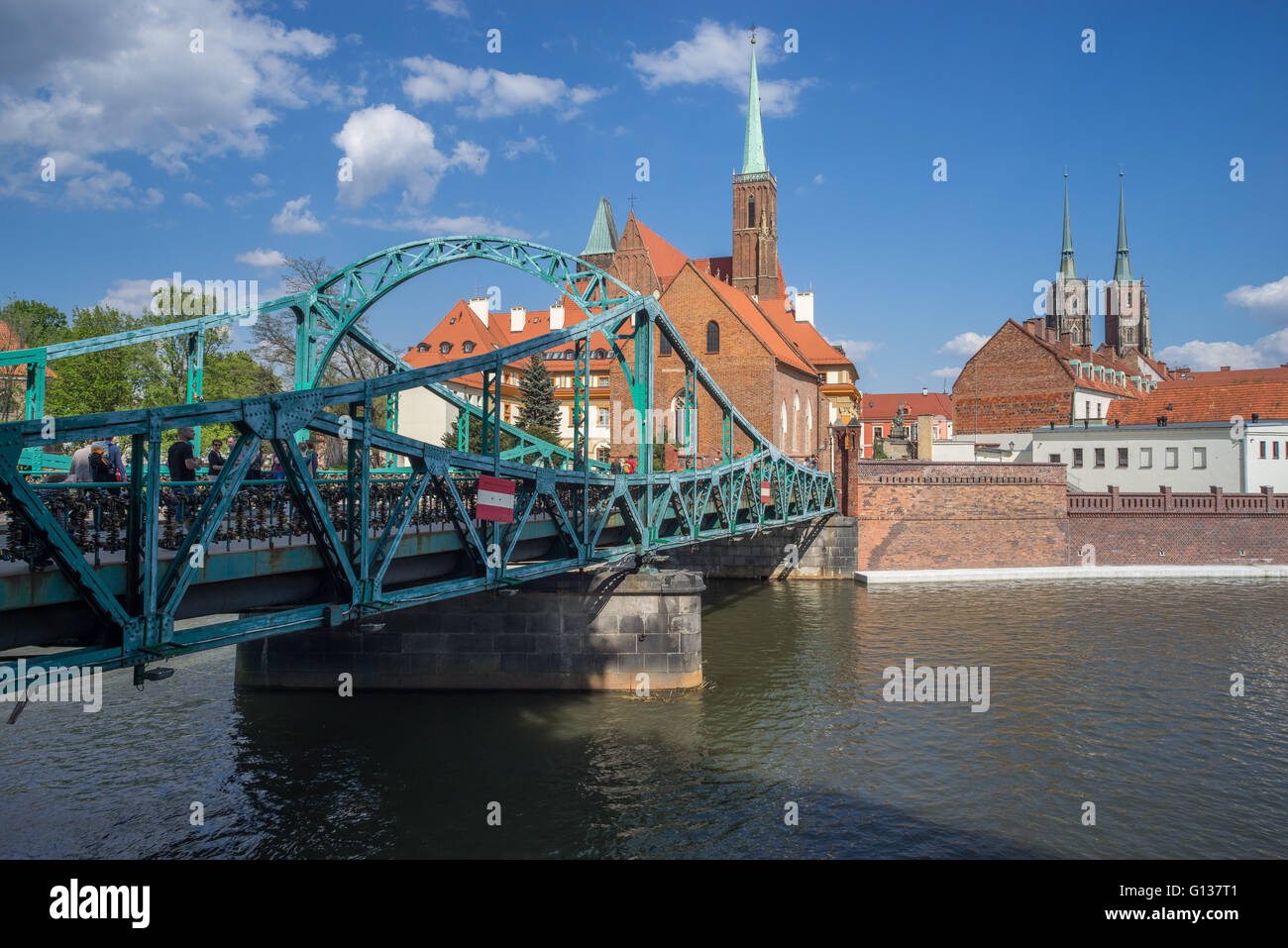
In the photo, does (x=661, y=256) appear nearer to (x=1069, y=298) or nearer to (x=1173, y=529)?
(x=1173, y=529)

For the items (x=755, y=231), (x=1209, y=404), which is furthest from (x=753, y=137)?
(x=1209, y=404)

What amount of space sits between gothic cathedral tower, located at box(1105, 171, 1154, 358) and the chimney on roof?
45.7 m

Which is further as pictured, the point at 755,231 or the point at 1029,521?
the point at 755,231

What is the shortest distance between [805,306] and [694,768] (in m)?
54.5

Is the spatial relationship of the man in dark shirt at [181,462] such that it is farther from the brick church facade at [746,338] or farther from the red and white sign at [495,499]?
the brick church facade at [746,338]

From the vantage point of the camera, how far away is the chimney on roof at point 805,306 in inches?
2486

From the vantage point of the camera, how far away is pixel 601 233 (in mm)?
71312

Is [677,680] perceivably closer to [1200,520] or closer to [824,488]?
[824,488]

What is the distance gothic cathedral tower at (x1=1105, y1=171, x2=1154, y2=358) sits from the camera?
9402 cm

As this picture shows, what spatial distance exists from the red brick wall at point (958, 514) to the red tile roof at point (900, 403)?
224 ft

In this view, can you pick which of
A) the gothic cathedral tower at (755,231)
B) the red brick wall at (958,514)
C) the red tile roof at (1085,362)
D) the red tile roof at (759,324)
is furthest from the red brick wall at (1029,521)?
the gothic cathedral tower at (755,231)
